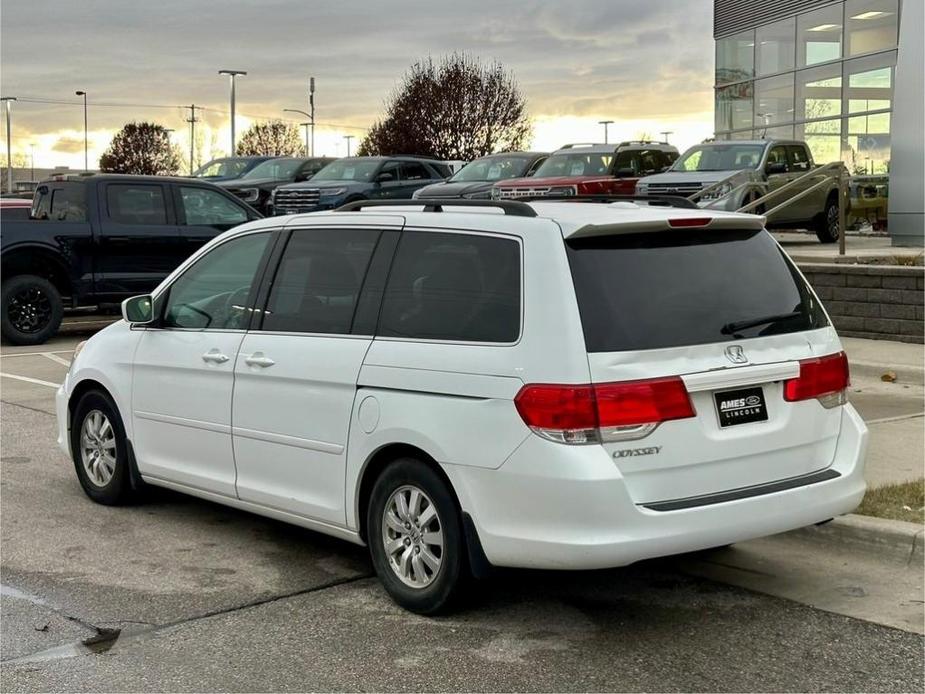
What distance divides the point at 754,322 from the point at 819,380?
41cm

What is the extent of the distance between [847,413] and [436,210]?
6.66 ft

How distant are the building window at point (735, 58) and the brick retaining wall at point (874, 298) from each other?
23.0m

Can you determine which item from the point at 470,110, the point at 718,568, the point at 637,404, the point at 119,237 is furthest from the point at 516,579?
the point at 470,110

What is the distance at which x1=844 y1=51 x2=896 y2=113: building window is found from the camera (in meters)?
29.2

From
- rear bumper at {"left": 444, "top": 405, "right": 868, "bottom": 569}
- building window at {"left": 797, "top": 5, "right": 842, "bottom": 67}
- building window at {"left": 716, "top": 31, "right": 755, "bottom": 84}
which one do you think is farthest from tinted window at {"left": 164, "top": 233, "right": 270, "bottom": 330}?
building window at {"left": 716, "top": 31, "right": 755, "bottom": 84}

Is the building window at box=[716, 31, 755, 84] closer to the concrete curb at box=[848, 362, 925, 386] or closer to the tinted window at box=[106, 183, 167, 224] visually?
the tinted window at box=[106, 183, 167, 224]

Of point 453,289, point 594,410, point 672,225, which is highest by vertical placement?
point 672,225

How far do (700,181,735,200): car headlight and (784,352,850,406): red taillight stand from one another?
14.9 meters

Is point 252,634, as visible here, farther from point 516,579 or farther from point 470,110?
point 470,110

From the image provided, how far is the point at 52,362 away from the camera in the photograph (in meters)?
14.9

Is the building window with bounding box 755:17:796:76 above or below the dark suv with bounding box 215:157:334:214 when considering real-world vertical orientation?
above

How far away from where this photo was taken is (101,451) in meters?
7.43

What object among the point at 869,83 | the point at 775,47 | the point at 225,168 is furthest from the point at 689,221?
the point at 775,47

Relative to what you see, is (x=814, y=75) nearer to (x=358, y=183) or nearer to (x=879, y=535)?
(x=358, y=183)
